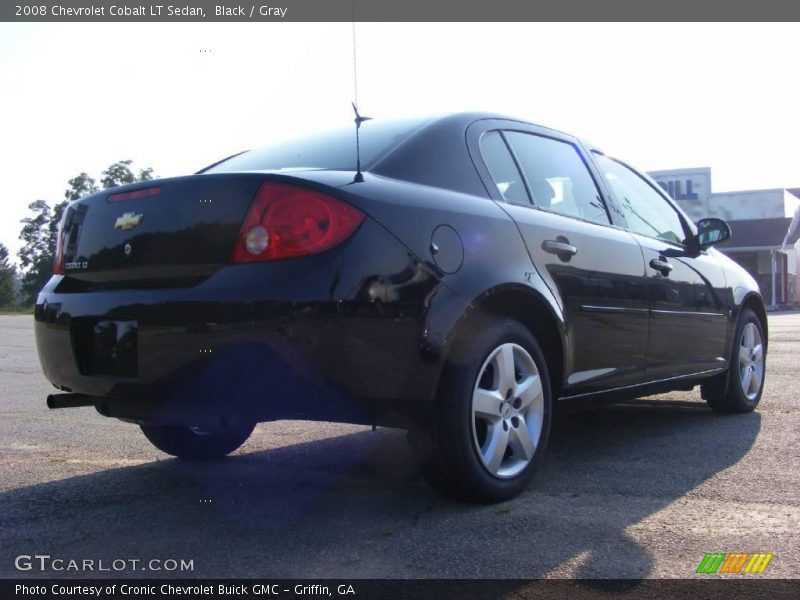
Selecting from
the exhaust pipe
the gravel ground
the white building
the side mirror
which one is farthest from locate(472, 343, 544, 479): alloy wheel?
the white building

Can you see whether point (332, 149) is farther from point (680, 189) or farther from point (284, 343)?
point (680, 189)

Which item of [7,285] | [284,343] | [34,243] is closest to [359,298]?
[284,343]

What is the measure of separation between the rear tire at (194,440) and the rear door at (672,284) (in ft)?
7.30

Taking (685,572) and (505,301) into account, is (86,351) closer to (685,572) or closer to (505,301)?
(505,301)

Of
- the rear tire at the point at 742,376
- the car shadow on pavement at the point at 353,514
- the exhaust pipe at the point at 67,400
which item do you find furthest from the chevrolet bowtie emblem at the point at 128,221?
the rear tire at the point at 742,376

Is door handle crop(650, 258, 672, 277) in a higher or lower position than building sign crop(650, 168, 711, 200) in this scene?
lower

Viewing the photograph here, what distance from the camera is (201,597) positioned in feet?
7.62

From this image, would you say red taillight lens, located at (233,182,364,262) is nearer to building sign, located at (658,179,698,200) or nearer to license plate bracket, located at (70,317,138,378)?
license plate bracket, located at (70,317,138,378)

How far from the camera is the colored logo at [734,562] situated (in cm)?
252

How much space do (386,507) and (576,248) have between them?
148cm

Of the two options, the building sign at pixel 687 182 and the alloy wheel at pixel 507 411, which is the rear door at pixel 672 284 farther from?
the building sign at pixel 687 182

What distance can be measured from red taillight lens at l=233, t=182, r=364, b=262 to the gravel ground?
100cm

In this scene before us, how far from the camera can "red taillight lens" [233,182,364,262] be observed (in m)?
2.78

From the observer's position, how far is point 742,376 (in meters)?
5.64
